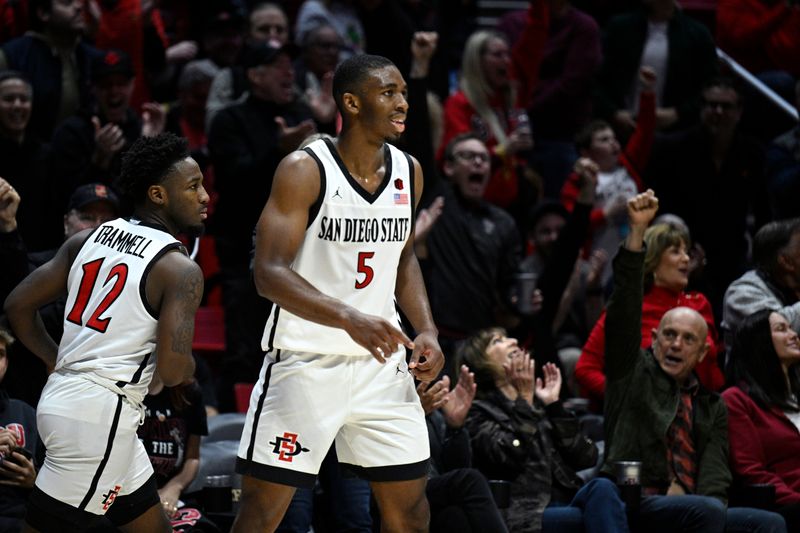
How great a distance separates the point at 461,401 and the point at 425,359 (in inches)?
64.7

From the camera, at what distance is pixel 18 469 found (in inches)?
206

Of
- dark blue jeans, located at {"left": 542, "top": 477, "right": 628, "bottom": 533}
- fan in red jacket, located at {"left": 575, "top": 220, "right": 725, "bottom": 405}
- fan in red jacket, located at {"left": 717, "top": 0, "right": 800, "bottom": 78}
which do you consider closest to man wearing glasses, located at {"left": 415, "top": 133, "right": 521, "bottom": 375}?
fan in red jacket, located at {"left": 575, "top": 220, "right": 725, "bottom": 405}

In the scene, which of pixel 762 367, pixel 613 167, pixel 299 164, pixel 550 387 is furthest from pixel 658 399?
pixel 613 167

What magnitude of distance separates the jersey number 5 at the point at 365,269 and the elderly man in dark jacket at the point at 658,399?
2170 mm

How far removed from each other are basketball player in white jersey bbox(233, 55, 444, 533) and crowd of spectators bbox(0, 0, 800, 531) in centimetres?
105

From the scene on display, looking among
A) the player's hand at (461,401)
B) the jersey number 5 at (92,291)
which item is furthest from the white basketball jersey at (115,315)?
the player's hand at (461,401)

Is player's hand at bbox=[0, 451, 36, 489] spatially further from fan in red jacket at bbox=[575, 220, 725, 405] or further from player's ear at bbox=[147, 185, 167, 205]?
fan in red jacket at bbox=[575, 220, 725, 405]

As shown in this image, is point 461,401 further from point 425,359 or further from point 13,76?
point 13,76

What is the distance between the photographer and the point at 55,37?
862 centimetres

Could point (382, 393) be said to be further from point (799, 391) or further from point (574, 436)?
point (799, 391)

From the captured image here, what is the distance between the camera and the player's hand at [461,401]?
6258 mm

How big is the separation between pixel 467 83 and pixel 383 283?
215 inches

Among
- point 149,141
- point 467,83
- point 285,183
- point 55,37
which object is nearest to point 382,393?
point 285,183

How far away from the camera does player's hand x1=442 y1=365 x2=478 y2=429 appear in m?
6.26
